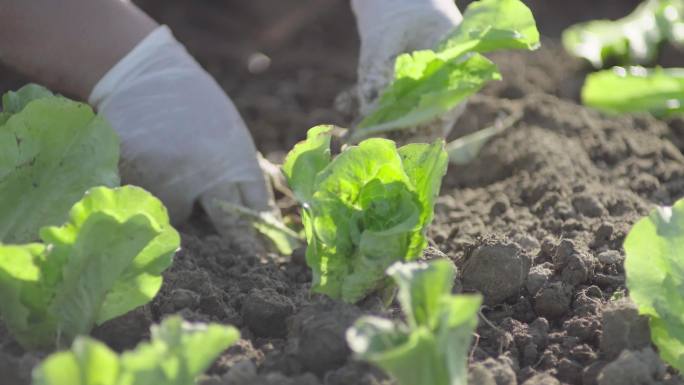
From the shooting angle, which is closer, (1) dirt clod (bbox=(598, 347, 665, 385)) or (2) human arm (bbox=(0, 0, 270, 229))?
(1) dirt clod (bbox=(598, 347, 665, 385))

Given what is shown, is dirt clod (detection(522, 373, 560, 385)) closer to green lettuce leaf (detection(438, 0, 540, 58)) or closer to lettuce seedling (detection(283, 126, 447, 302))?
lettuce seedling (detection(283, 126, 447, 302))

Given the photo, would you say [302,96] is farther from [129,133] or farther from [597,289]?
[597,289]

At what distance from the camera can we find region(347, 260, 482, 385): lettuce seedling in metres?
1.12

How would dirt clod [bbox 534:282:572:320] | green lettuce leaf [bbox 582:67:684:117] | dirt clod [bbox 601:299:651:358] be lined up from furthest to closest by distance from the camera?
1. green lettuce leaf [bbox 582:67:684:117]
2. dirt clod [bbox 534:282:572:320]
3. dirt clod [bbox 601:299:651:358]

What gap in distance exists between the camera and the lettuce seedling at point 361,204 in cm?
146

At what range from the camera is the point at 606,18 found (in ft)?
14.7

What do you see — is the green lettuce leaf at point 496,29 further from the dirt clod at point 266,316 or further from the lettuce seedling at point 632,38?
the lettuce seedling at point 632,38

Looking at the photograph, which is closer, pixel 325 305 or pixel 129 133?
pixel 325 305

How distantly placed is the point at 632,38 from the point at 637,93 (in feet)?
2.02

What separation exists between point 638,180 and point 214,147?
0.98 meters

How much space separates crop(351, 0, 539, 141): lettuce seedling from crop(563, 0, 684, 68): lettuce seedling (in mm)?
1450

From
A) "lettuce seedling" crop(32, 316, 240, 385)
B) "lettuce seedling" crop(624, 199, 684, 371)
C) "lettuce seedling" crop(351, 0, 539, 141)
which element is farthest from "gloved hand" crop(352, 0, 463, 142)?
"lettuce seedling" crop(32, 316, 240, 385)

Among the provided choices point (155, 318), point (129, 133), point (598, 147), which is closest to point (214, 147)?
point (129, 133)

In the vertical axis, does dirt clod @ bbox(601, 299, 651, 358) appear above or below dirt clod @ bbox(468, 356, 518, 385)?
below
